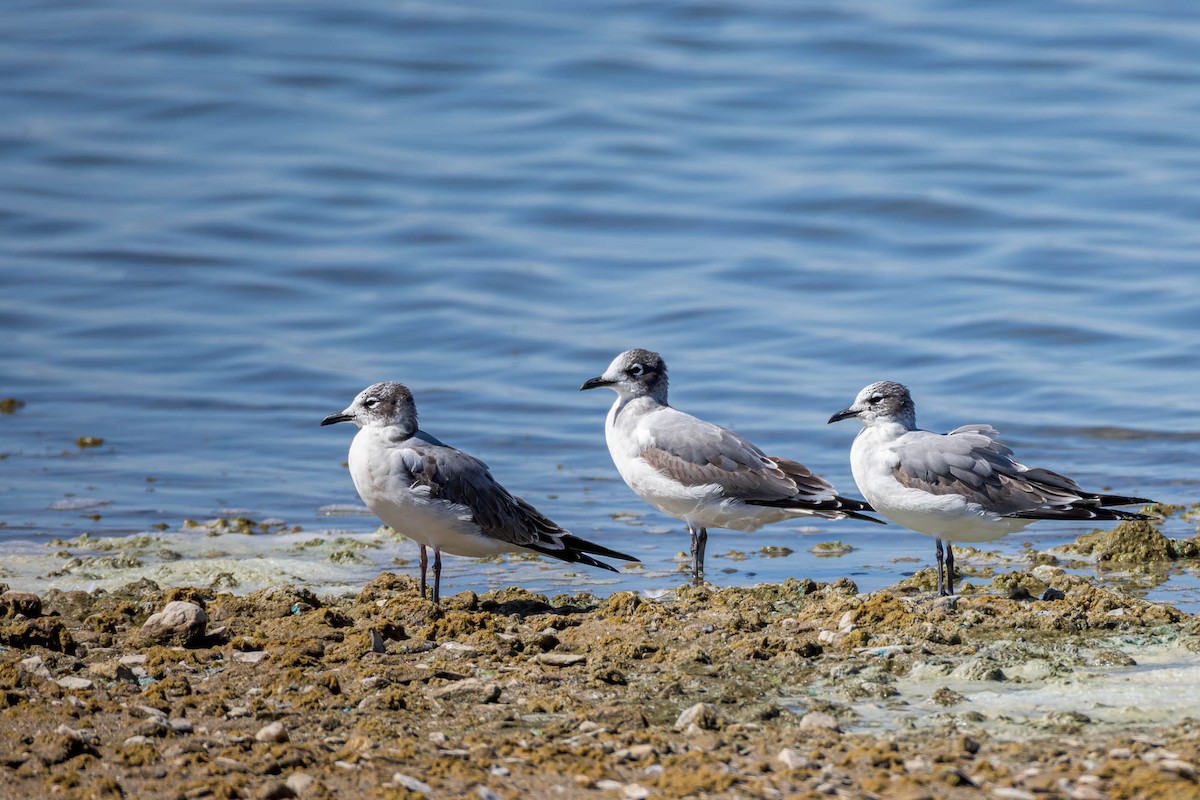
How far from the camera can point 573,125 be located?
2352cm

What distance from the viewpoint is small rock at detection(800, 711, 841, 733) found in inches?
228

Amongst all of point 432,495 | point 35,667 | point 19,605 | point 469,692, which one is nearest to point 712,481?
point 432,495

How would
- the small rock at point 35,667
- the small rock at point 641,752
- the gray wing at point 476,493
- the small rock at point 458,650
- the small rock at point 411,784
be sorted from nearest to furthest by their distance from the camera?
the small rock at point 411,784
the small rock at point 641,752
the small rock at point 35,667
the small rock at point 458,650
the gray wing at point 476,493

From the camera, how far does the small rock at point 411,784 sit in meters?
5.26

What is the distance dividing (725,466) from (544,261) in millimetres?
9929

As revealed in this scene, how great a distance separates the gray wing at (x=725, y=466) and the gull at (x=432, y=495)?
659mm

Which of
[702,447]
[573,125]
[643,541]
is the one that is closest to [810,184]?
[573,125]

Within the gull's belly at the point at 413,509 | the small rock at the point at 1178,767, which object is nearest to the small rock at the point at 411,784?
the small rock at the point at 1178,767

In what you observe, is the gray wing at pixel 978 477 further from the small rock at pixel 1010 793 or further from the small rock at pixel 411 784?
the small rock at pixel 411 784

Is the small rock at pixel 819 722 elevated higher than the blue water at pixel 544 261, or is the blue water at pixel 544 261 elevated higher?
the blue water at pixel 544 261

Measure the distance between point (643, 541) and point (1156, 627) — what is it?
4.20 metres

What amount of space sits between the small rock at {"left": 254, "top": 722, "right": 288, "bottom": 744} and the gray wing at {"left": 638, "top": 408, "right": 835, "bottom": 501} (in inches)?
143

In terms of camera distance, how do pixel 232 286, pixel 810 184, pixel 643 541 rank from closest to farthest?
pixel 643 541
pixel 232 286
pixel 810 184

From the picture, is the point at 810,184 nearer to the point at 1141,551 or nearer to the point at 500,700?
the point at 1141,551
